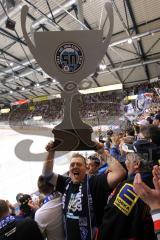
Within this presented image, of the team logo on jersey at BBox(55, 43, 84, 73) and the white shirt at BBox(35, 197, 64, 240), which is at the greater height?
the team logo on jersey at BBox(55, 43, 84, 73)

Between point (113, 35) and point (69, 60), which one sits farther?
point (113, 35)

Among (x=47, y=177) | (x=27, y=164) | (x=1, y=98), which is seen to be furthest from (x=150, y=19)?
(x=1, y=98)

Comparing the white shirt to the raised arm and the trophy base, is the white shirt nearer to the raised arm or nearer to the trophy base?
the raised arm

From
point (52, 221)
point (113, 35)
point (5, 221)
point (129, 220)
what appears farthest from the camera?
point (113, 35)

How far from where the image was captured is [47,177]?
170cm

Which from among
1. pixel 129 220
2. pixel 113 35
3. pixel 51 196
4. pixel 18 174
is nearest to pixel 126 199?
pixel 129 220

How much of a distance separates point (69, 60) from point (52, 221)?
1009mm

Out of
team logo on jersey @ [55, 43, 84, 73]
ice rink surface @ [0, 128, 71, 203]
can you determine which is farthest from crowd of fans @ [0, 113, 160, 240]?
ice rink surface @ [0, 128, 71, 203]

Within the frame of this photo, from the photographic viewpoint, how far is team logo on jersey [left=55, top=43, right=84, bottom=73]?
1.11 meters

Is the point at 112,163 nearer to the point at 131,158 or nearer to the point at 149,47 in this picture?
the point at 131,158

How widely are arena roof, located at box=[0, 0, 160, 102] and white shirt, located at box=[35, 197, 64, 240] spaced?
1.55 meters

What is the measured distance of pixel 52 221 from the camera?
1.61 meters

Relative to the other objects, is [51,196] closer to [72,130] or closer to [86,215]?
[86,215]

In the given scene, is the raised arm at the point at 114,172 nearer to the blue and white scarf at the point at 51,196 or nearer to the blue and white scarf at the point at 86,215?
the blue and white scarf at the point at 86,215
